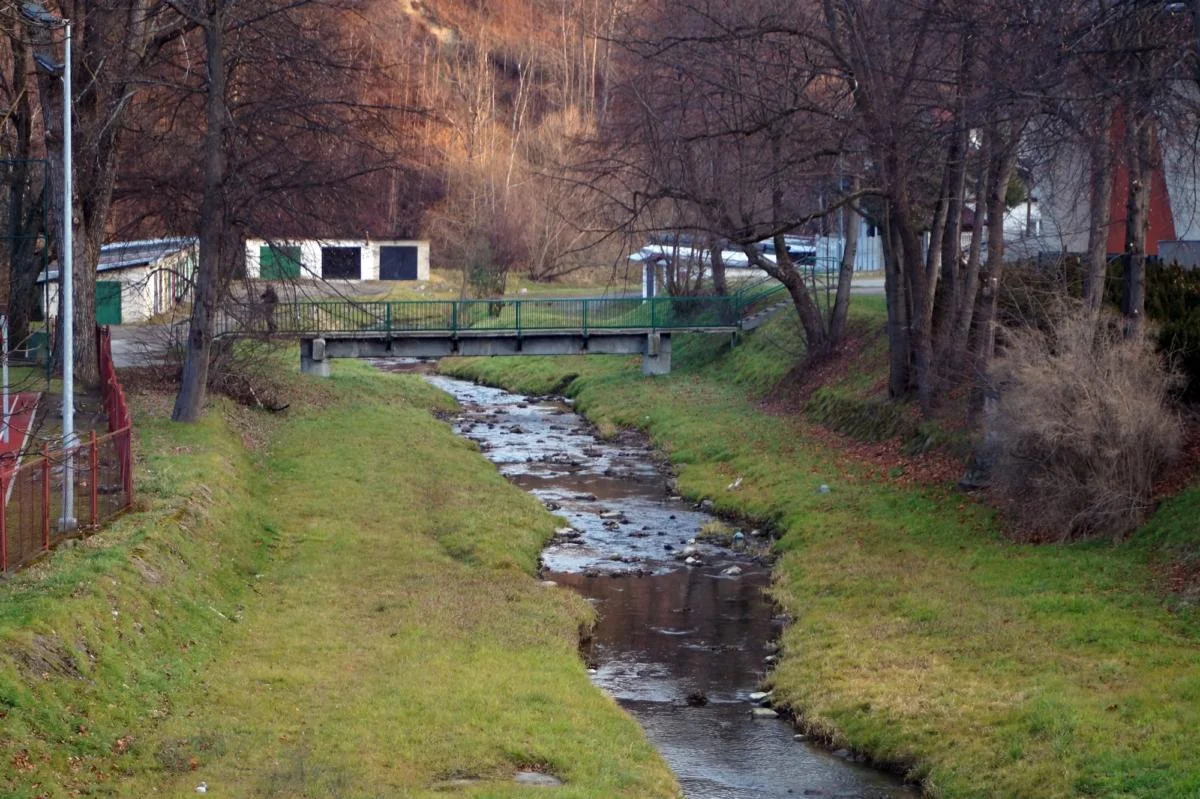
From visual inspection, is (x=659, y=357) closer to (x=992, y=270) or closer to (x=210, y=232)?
(x=210, y=232)

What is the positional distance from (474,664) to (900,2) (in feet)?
47.9

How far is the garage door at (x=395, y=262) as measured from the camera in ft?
242

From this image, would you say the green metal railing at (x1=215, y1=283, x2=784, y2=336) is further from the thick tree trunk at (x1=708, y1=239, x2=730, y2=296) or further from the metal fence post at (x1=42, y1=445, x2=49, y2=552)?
the metal fence post at (x1=42, y1=445, x2=49, y2=552)

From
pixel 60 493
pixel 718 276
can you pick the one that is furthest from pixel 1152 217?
pixel 60 493

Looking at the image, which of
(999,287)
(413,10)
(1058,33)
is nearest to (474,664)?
(1058,33)

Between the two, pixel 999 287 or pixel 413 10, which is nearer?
pixel 999 287

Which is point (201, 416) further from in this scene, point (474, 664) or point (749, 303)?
point (749, 303)

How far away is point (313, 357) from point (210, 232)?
17.0m

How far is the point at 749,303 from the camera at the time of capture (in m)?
46.6

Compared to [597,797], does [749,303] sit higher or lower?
higher

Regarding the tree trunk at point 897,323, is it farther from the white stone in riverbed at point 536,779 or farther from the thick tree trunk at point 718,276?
the white stone in riverbed at point 536,779

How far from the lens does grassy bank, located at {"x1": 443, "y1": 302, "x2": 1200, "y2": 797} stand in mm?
12508

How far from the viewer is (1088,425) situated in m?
18.1

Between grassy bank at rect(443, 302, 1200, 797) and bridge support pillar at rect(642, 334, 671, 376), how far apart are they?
18.4 m
